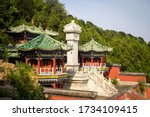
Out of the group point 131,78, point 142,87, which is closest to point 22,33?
point 131,78

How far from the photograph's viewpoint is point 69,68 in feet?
86.8

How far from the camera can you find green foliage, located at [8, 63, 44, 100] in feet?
45.3

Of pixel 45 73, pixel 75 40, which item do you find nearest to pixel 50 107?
pixel 45 73

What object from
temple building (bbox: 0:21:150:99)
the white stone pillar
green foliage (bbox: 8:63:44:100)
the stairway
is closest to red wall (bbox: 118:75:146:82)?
temple building (bbox: 0:21:150:99)

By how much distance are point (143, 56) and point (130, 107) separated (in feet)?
86.3

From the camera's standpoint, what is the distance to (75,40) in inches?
1056

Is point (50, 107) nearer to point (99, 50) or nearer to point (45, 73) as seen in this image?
point (45, 73)

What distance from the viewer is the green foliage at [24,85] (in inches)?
543

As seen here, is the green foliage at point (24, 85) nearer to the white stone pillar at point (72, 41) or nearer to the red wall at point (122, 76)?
the white stone pillar at point (72, 41)

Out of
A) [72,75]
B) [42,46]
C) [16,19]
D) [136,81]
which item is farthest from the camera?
[16,19]

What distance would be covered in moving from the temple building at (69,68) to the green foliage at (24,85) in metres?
1.56

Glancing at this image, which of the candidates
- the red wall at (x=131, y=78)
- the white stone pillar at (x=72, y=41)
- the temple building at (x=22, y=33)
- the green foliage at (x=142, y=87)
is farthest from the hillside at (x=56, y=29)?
the white stone pillar at (x=72, y=41)

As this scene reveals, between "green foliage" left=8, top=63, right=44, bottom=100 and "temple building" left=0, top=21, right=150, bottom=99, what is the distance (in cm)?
156

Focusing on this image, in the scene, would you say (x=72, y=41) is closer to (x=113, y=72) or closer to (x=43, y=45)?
(x=43, y=45)
